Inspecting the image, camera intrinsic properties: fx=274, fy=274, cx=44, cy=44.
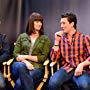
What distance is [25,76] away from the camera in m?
3.47

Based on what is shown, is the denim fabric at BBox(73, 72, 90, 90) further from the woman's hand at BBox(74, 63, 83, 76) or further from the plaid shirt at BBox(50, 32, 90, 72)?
the plaid shirt at BBox(50, 32, 90, 72)

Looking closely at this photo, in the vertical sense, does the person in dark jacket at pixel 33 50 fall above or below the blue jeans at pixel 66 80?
above

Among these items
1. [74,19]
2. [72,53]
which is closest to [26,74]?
[72,53]

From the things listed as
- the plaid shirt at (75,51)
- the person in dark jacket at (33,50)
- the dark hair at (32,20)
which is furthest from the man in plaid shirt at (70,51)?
the dark hair at (32,20)

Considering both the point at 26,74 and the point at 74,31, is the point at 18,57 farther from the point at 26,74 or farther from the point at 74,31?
the point at 74,31

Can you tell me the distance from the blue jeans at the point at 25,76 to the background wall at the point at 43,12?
1.03m

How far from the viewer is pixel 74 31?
12.3ft

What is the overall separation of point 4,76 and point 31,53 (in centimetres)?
50

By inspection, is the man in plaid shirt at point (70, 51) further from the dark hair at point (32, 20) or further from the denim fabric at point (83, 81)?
the dark hair at point (32, 20)

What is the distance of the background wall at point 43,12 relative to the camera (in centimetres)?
434

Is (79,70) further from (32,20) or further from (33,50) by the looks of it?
(32,20)

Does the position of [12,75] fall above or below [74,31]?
below

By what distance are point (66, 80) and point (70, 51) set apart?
1.38ft

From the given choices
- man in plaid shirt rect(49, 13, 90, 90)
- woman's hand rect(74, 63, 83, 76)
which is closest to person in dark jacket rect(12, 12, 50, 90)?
man in plaid shirt rect(49, 13, 90, 90)
